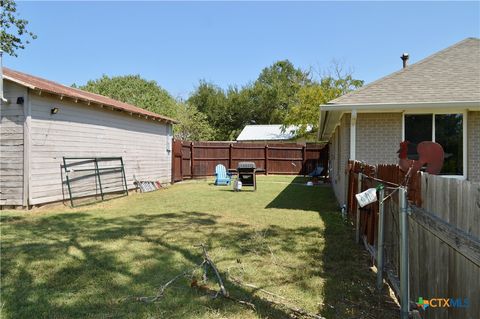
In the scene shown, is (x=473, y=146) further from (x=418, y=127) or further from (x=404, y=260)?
(x=404, y=260)

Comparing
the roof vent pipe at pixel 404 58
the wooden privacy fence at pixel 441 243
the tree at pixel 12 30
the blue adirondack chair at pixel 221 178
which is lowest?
the blue adirondack chair at pixel 221 178

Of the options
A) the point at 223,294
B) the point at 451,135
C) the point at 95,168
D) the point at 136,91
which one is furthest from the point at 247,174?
the point at 136,91

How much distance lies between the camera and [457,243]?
1854 millimetres

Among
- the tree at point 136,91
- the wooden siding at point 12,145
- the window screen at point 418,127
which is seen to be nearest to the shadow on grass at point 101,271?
the wooden siding at point 12,145

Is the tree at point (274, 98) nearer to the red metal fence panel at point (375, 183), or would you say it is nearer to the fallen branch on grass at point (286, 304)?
the red metal fence panel at point (375, 183)

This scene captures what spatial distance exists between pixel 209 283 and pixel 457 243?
260cm

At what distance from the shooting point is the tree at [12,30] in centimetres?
1605

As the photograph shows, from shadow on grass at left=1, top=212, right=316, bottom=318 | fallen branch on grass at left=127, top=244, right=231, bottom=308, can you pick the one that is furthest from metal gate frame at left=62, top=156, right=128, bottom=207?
fallen branch on grass at left=127, top=244, right=231, bottom=308

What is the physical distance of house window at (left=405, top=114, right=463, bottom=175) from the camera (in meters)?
8.36

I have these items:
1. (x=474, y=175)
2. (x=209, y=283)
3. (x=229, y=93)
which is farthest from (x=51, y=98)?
(x=229, y=93)

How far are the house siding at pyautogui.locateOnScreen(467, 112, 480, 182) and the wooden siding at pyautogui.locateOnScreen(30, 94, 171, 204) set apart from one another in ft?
33.0

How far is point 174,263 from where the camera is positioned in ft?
14.9

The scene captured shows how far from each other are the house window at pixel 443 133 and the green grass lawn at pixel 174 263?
2666 mm

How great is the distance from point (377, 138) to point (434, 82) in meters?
1.89
